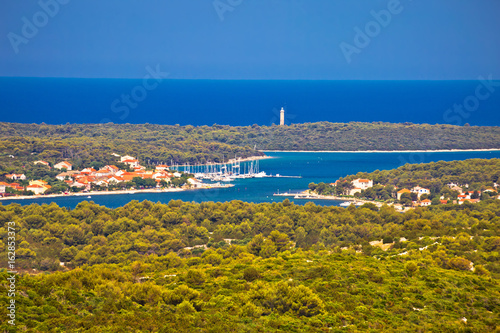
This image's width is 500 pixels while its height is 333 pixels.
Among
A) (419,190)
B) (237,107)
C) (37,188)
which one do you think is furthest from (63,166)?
(237,107)

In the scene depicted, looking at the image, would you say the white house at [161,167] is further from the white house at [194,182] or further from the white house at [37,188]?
the white house at [37,188]

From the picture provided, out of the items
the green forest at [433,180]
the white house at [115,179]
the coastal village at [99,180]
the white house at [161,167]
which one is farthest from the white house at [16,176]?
the green forest at [433,180]

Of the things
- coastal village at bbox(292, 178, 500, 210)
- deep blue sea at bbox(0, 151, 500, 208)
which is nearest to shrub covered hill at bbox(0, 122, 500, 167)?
deep blue sea at bbox(0, 151, 500, 208)

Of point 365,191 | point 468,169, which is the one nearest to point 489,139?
point 468,169

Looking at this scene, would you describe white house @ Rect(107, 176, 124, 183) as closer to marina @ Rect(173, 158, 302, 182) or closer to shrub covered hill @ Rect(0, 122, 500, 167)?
marina @ Rect(173, 158, 302, 182)

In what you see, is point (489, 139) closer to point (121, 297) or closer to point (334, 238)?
point (334, 238)

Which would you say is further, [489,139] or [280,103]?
[280,103]
